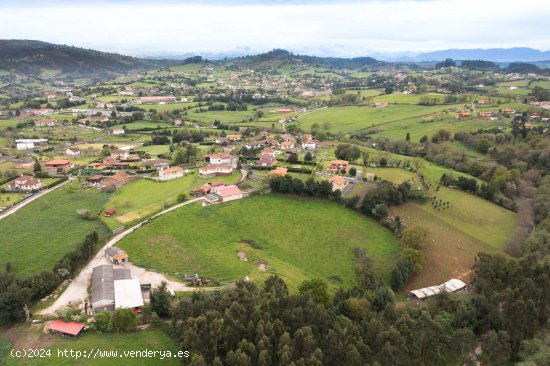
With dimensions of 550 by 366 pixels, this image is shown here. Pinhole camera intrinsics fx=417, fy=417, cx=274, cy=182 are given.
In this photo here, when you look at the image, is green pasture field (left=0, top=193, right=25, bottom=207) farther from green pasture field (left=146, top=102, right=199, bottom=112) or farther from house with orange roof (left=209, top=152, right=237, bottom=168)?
green pasture field (left=146, top=102, right=199, bottom=112)

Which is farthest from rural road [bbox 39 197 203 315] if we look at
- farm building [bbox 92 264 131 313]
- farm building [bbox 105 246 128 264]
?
farm building [bbox 92 264 131 313]

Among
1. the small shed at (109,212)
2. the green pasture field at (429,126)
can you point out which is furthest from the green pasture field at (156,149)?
the green pasture field at (429,126)

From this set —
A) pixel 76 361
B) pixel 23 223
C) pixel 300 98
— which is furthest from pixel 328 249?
pixel 300 98

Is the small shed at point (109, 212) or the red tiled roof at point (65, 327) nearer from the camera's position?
the red tiled roof at point (65, 327)

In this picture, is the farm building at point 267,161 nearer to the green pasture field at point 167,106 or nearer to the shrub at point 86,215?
the shrub at point 86,215

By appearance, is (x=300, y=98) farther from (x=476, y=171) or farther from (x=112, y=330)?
(x=112, y=330)

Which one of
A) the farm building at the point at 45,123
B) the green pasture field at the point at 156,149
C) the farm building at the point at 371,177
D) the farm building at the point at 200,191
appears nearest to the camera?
the farm building at the point at 200,191
